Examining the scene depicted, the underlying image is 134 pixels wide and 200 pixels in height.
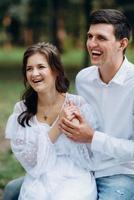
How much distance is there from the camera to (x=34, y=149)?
12.3 feet

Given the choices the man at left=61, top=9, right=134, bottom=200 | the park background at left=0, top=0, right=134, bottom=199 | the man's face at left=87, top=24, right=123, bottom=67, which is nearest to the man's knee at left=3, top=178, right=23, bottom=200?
the man at left=61, top=9, right=134, bottom=200

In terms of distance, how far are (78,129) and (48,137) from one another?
0.26m

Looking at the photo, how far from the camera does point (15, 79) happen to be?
675 inches

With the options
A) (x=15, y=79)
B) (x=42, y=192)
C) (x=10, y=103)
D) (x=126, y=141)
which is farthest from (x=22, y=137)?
(x=15, y=79)

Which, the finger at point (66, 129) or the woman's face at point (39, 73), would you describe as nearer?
the finger at point (66, 129)

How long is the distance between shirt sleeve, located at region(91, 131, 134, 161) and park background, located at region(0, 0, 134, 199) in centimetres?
227

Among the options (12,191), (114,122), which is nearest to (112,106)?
(114,122)

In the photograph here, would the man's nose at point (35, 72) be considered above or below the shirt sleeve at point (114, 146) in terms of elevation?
above

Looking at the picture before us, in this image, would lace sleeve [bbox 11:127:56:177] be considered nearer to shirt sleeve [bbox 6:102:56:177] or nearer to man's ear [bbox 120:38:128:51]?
shirt sleeve [bbox 6:102:56:177]

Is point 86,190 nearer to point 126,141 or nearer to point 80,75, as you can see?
point 126,141

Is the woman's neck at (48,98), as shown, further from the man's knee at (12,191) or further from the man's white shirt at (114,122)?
the man's knee at (12,191)

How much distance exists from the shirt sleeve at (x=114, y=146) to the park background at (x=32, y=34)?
2.27 metres

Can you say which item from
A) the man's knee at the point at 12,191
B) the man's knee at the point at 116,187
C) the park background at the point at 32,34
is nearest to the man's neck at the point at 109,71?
the man's knee at the point at 116,187

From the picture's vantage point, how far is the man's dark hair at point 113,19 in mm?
3699
